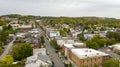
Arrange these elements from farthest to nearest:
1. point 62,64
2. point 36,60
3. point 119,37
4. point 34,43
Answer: point 119,37 → point 34,43 → point 62,64 → point 36,60

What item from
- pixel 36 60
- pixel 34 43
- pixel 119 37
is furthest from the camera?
pixel 119 37

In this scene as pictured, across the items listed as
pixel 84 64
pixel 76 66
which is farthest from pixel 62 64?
pixel 84 64

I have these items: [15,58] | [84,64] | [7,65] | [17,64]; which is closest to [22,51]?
[15,58]

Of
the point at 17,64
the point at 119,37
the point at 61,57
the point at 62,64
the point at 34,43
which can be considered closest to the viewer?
the point at 17,64

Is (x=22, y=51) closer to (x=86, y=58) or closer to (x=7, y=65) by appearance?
(x=7, y=65)

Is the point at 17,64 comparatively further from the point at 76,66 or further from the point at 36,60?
the point at 76,66

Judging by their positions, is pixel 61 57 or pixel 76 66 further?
pixel 61 57

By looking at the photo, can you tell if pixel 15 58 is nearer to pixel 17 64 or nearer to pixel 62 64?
pixel 17 64

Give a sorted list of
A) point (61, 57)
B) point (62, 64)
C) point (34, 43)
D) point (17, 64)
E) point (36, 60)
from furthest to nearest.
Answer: point (34, 43), point (61, 57), point (62, 64), point (17, 64), point (36, 60)

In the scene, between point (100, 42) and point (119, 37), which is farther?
point (119, 37)
